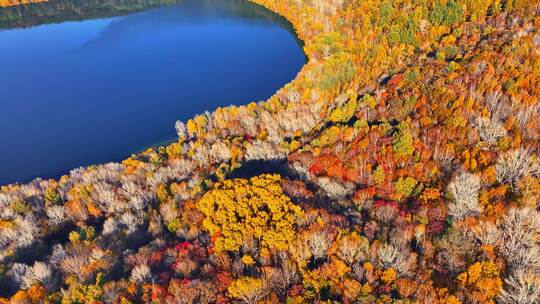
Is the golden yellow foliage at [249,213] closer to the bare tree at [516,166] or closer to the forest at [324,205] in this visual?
the forest at [324,205]

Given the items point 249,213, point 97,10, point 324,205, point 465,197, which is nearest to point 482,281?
point 465,197

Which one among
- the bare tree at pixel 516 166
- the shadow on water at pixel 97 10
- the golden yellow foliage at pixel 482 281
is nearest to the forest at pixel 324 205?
the golden yellow foliage at pixel 482 281

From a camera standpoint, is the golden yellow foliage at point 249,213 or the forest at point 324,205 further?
the golden yellow foliage at point 249,213

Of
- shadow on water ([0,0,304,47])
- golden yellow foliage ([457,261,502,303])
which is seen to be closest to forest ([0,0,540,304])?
golden yellow foliage ([457,261,502,303])

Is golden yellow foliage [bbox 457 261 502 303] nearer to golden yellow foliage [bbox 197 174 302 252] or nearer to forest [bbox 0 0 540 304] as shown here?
forest [bbox 0 0 540 304]

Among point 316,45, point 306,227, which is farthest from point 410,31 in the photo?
point 306,227

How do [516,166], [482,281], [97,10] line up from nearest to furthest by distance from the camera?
[482,281], [516,166], [97,10]

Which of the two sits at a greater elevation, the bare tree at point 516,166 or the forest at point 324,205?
the bare tree at point 516,166

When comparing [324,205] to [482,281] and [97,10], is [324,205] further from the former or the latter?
[97,10]
